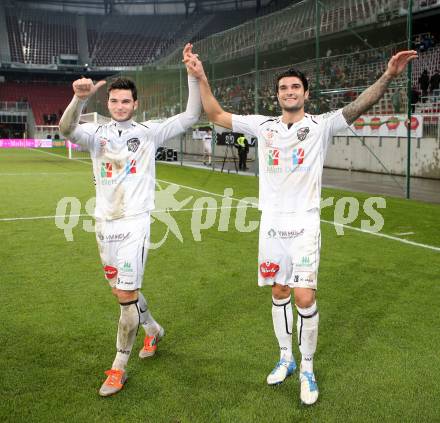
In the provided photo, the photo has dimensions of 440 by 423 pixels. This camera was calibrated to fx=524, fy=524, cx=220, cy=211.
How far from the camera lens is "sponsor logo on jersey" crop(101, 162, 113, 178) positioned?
3.89 m

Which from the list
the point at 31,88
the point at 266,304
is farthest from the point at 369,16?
the point at 31,88

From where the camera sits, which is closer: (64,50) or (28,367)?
(28,367)

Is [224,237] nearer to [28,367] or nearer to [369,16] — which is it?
[28,367]

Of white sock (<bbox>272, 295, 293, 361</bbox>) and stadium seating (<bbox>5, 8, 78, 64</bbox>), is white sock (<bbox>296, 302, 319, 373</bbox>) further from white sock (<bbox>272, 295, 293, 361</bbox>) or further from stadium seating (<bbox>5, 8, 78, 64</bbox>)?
stadium seating (<bbox>5, 8, 78, 64</bbox>)

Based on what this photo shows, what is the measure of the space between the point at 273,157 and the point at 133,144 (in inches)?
41.0

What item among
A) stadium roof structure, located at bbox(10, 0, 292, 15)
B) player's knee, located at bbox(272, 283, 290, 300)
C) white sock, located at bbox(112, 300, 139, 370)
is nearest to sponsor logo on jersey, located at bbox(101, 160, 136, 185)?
white sock, located at bbox(112, 300, 139, 370)

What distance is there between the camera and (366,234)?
907cm

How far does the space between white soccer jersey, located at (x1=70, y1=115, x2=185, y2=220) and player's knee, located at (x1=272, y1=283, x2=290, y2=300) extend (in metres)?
1.12

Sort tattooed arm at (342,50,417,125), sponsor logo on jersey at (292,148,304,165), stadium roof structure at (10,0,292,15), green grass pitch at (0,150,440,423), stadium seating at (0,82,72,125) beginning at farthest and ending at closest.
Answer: stadium roof structure at (10,0,292,15) → stadium seating at (0,82,72,125) → sponsor logo on jersey at (292,148,304,165) → tattooed arm at (342,50,417,125) → green grass pitch at (0,150,440,423)

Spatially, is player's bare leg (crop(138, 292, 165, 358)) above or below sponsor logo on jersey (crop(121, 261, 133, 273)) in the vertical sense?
below

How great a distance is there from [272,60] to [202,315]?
19.7 m

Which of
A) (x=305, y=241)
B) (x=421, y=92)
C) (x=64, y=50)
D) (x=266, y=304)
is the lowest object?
(x=266, y=304)

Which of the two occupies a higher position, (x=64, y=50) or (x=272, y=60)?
(x=64, y=50)

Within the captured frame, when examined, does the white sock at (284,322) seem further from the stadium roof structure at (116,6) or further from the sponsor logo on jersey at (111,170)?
the stadium roof structure at (116,6)
